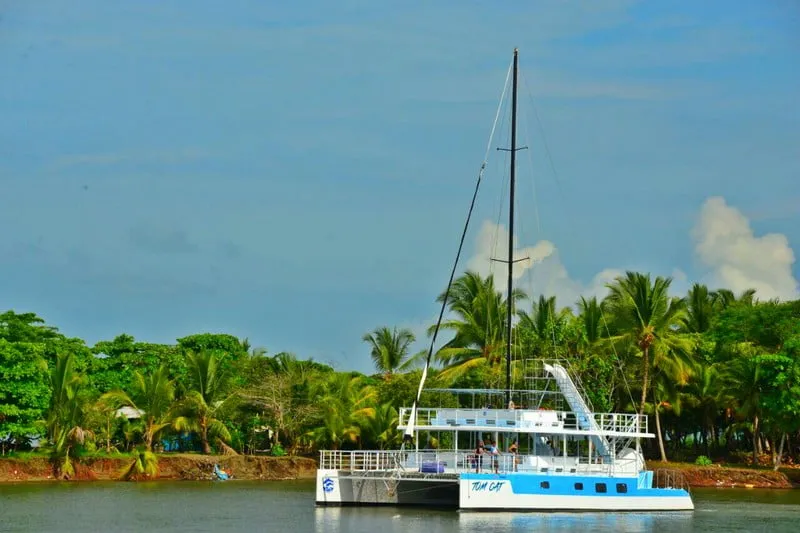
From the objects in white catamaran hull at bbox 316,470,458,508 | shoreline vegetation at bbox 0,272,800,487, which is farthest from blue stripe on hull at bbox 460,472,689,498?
shoreline vegetation at bbox 0,272,800,487

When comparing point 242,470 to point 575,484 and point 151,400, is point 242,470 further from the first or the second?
point 575,484

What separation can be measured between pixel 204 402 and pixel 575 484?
27.1 meters

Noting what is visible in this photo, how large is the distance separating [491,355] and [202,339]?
2281cm

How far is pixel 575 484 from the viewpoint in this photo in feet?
134

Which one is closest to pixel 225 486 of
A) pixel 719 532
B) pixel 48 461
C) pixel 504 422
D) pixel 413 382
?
pixel 48 461

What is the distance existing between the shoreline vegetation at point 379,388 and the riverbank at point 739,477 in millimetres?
80

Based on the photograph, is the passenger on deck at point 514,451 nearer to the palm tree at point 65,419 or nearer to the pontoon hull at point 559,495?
the pontoon hull at point 559,495

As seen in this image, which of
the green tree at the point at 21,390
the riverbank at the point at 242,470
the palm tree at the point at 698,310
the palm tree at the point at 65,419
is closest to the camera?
the green tree at the point at 21,390

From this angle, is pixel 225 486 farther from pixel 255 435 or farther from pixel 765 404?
pixel 765 404

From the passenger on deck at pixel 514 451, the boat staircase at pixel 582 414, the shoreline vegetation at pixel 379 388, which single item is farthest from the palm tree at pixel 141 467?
the boat staircase at pixel 582 414

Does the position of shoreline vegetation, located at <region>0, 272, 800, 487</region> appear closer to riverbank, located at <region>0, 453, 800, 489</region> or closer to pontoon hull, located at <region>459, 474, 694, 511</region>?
riverbank, located at <region>0, 453, 800, 489</region>

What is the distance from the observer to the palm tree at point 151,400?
6106 cm

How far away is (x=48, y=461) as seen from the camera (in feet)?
186

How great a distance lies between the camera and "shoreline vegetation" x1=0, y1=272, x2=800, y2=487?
5709cm
